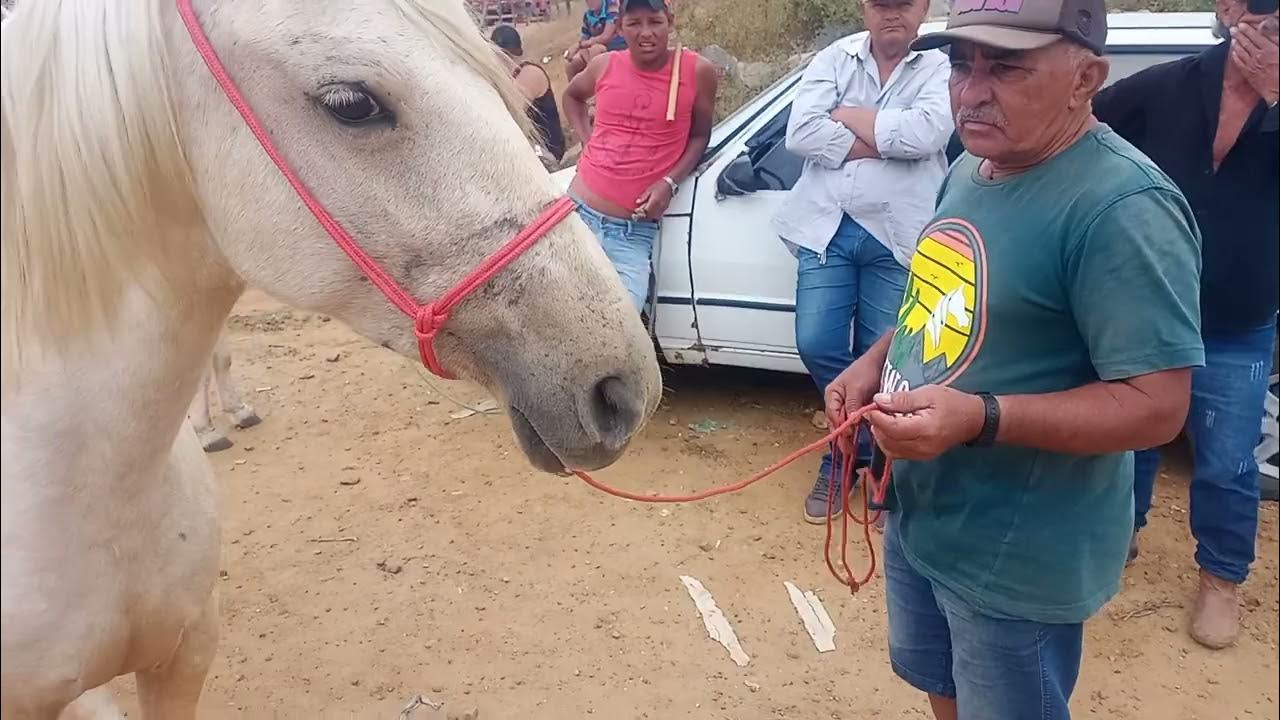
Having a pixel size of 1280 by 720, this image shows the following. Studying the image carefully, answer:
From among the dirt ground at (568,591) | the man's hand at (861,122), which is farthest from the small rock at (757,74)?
the man's hand at (861,122)

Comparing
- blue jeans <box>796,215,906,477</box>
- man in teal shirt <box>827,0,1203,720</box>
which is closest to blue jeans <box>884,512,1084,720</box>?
man in teal shirt <box>827,0,1203,720</box>

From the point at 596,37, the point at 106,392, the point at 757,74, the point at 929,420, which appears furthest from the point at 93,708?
the point at 757,74

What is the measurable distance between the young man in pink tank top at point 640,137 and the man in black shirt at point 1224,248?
1684mm

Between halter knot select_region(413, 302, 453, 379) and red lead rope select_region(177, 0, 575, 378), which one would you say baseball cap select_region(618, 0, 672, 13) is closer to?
red lead rope select_region(177, 0, 575, 378)

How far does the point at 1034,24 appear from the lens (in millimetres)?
1422

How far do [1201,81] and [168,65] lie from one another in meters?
2.71

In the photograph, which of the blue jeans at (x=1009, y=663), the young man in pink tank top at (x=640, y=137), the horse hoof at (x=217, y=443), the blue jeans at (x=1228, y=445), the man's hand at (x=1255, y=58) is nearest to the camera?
the blue jeans at (x=1009, y=663)

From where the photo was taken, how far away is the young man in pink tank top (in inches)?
153

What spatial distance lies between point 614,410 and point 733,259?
8.93 ft

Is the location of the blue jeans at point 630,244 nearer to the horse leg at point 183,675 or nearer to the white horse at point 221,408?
the white horse at point 221,408

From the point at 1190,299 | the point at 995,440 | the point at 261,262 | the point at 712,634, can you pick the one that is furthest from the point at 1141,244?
the point at 712,634

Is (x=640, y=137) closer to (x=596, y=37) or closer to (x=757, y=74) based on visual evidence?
(x=596, y=37)

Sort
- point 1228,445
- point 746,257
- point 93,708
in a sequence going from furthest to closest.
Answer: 1. point 746,257
2. point 1228,445
3. point 93,708

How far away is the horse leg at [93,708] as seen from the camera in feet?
7.16
